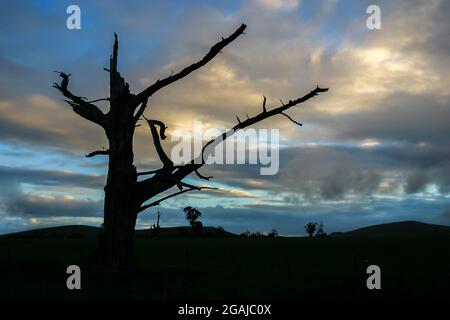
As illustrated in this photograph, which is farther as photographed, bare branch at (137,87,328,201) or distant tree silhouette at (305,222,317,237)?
distant tree silhouette at (305,222,317,237)

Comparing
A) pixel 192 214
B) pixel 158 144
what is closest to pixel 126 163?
pixel 158 144

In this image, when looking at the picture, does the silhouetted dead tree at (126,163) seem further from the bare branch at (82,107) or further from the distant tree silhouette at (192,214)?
the distant tree silhouette at (192,214)

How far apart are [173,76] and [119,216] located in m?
5.83

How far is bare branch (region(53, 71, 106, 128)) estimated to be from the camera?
2320 centimetres

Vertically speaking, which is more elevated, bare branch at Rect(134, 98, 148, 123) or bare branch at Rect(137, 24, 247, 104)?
bare branch at Rect(137, 24, 247, 104)

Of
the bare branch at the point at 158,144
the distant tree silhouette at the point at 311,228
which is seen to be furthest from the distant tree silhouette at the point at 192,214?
the bare branch at the point at 158,144

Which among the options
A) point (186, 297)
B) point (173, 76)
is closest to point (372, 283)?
point (186, 297)

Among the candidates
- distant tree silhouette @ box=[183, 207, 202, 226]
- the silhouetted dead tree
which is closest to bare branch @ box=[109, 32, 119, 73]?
the silhouetted dead tree

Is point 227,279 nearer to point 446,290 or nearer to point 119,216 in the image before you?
point 119,216

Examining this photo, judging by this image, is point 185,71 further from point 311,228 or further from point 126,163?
point 311,228

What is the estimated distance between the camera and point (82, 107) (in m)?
23.6

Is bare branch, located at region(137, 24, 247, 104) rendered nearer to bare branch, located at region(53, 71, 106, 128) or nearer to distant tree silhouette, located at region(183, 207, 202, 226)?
bare branch, located at region(53, 71, 106, 128)

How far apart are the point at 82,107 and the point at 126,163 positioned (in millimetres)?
3048

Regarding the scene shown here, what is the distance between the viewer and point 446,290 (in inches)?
800
